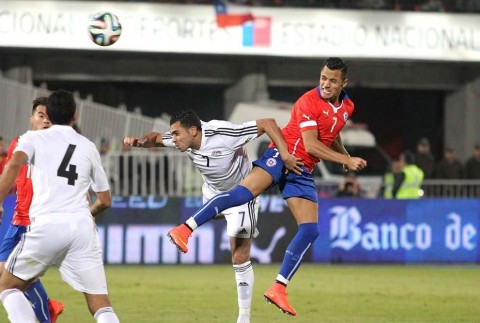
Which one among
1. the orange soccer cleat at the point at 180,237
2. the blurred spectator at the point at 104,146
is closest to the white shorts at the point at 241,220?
the orange soccer cleat at the point at 180,237

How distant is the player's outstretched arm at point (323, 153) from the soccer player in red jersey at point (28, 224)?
2351mm

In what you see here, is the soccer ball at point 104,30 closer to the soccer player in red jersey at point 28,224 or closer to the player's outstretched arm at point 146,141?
the player's outstretched arm at point 146,141

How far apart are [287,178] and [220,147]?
661 millimetres

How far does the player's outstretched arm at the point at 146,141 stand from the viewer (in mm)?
10859

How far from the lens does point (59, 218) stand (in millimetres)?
8031

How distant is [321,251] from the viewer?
2114cm

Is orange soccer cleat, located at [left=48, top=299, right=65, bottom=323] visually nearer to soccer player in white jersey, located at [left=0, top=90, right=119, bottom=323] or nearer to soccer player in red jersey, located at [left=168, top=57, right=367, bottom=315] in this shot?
soccer player in red jersey, located at [left=168, top=57, right=367, bottom=315]

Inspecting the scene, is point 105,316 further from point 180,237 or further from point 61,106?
point 180,237

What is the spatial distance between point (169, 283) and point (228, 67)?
14.9m

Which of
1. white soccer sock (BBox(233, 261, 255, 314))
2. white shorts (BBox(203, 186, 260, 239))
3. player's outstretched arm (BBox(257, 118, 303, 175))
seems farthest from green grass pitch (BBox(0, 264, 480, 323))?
player's outstretched arm (BBox(257, 118, 303, 175))

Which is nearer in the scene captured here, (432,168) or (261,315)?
(261,315)

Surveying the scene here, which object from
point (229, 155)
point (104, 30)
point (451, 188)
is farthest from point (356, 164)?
point (451, 188)

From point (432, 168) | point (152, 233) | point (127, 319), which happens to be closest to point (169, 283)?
point (152, 233)

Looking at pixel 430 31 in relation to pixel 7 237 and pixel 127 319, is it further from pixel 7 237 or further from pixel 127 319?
pixel 7 237
